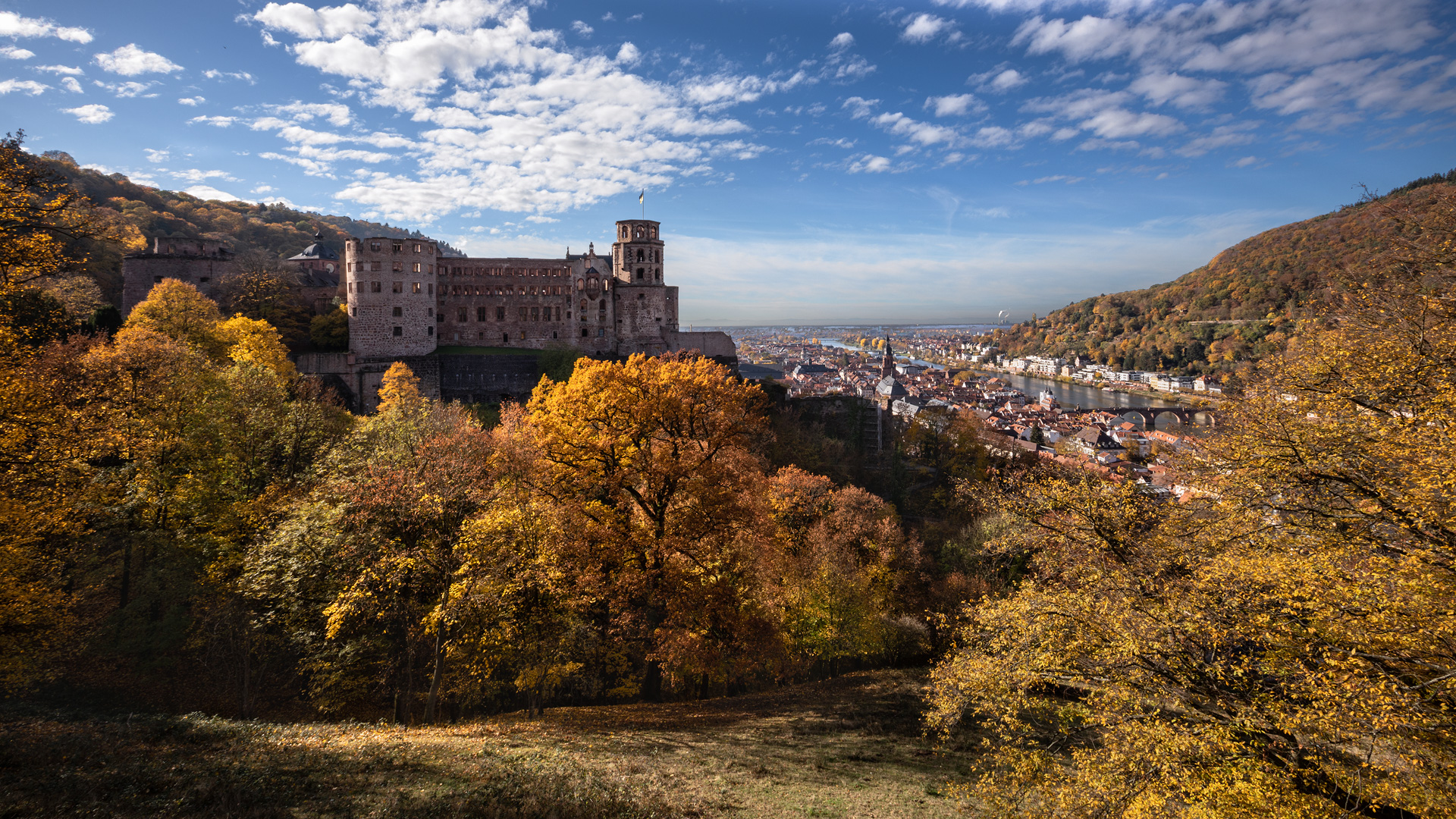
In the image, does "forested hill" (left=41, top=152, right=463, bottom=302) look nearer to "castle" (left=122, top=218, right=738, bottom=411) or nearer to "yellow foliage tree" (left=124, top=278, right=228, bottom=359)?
"castle" (left=122, top=218, right=738, bottom=411)

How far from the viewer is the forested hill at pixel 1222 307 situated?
285ft

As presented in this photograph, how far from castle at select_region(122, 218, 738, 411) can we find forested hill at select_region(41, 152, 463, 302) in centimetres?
806

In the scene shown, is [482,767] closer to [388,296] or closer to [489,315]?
[388,296]

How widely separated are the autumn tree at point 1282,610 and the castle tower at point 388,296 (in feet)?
157

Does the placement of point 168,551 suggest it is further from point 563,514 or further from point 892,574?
point 892,574

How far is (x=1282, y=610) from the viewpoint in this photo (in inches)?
399

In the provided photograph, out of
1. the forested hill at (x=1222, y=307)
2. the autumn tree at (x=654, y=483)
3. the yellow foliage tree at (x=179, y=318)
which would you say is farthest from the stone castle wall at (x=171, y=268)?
the forested hill at (x=1222, y=307)

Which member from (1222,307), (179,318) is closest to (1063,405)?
(1222,307)

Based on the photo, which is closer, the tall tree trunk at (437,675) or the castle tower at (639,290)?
the tall tree trunk at (437,675)

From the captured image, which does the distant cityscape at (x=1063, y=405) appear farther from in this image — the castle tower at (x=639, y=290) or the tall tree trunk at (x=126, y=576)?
the tall tree trunk at (x=126, y=576)

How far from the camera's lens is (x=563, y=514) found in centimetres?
1752

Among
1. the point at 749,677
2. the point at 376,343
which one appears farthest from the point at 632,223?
the point at 749,677

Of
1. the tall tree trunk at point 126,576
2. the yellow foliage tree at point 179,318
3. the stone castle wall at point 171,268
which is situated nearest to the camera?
the tall tree trunk at point 126,576

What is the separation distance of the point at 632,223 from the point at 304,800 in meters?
54.0
